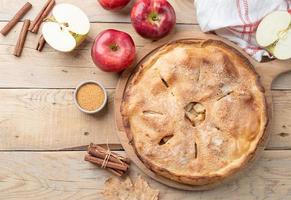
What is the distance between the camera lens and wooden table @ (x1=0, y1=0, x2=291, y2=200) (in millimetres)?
1740

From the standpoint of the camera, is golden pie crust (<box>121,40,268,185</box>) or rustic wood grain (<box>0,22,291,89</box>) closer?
golden pie crust (<box>121,40,268,185</box>)

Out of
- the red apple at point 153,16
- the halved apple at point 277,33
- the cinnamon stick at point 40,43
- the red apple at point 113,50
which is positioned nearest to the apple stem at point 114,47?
the red apple at point 113,50

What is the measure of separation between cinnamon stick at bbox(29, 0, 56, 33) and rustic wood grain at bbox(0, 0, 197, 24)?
0.07 feet

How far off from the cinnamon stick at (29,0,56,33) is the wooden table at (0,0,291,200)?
1.0 inches

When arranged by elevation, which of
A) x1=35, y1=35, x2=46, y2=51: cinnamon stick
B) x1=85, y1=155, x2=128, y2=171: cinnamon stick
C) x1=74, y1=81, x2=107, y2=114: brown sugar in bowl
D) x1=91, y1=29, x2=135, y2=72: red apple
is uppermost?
x1=91, y1=29, x2=135, y2=72: red apple

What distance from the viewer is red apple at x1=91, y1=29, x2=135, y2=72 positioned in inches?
65.8

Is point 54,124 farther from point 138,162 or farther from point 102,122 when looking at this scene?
point 138,162

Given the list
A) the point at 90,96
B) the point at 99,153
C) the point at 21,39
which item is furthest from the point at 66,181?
the point at 21,39

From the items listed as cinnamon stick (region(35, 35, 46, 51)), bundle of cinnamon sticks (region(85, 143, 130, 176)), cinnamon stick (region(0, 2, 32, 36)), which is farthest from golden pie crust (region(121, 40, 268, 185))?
cinnamon stick (region(0, 2, 32, 36))

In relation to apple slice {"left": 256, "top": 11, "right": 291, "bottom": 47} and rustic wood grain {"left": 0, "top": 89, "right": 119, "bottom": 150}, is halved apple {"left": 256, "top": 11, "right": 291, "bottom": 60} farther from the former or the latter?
rustic wood grain {"left": 0, "top": 89, "right": 119, "bottom": 150}

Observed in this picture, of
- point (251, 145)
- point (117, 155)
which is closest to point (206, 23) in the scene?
point (251, 145)

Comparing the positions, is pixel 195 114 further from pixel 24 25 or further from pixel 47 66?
pixel 24 25

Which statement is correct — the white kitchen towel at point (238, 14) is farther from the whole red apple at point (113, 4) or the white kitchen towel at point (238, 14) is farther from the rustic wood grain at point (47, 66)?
the whole red apple at point (113, 4)

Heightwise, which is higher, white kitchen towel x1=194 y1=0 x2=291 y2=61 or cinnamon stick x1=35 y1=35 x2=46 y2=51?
white kitchen towel x1=194 y1=0 x2=291 y2=61
